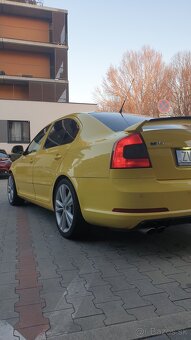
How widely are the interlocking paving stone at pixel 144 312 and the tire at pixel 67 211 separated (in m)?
1.77

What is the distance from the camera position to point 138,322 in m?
2.51

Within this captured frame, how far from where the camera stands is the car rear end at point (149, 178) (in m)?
3.62

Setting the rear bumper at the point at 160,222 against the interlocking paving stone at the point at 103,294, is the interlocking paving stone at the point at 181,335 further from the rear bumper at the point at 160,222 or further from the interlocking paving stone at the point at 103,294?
the rear bumper at the point at 160,222

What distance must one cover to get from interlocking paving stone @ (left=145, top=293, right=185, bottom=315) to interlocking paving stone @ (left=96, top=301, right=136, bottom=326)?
231mm

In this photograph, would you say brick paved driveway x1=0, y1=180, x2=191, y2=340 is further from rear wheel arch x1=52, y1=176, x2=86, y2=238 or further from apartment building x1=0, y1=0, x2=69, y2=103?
apartment building x1=0, y1=0, x2=69, y2=103

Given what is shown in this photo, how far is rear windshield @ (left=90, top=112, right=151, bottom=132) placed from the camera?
14.0 feet

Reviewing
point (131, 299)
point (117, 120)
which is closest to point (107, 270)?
point (131, 299)

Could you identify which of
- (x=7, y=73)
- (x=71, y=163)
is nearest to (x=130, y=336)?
(x=71, y=163)

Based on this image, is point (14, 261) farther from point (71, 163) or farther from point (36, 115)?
point (36, 115)

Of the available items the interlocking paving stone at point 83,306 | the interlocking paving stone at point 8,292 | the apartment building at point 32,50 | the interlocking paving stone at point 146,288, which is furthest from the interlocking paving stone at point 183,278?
the apartment building at point 32,50

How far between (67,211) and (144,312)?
216 cm

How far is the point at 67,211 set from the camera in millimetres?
4660

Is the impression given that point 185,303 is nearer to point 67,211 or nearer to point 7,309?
point 7,309

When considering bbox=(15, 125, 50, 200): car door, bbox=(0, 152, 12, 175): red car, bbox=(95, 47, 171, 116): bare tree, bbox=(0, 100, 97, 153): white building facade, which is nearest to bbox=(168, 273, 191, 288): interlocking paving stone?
bbox=(15, 125, 50, 200): car door
